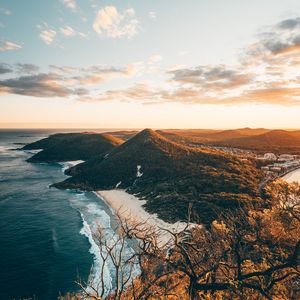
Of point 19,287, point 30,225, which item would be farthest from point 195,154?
point 19,287

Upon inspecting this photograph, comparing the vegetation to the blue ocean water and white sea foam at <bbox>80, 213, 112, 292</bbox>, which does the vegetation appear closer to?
white sea foam at <bbox>80, 213, 112, 292</bbox>

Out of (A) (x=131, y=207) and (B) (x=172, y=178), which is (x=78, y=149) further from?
(A) (x=131, y=207)

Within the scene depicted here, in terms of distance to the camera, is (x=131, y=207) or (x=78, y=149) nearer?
(x=131, y=207)

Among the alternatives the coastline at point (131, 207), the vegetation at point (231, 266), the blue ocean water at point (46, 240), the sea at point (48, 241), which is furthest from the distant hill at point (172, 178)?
the vegetation at point (231, 266)

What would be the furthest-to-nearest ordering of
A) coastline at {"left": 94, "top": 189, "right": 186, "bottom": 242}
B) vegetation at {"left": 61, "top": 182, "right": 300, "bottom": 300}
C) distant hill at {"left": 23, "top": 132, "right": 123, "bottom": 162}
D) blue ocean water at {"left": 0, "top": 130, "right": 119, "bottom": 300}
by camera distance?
distant hill at {"left": 23, "top": 132, "right": 123, "bottom": 162} < coastline at {"left": 94, "top": 189, "right": 186, "bottom": 242} < blue ocean water at {"left": 0, "top": 130, "right": 119, "bottom": 300} < vegetation at {"left": 61, "top": 182, "right": 300, "bottom": 300}

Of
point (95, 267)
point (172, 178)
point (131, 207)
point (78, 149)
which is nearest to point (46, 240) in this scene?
point (95, 267)

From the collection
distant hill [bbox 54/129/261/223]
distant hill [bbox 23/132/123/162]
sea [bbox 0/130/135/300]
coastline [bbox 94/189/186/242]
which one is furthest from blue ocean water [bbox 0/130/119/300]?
distant hill [bbox 23/132/123/162]
